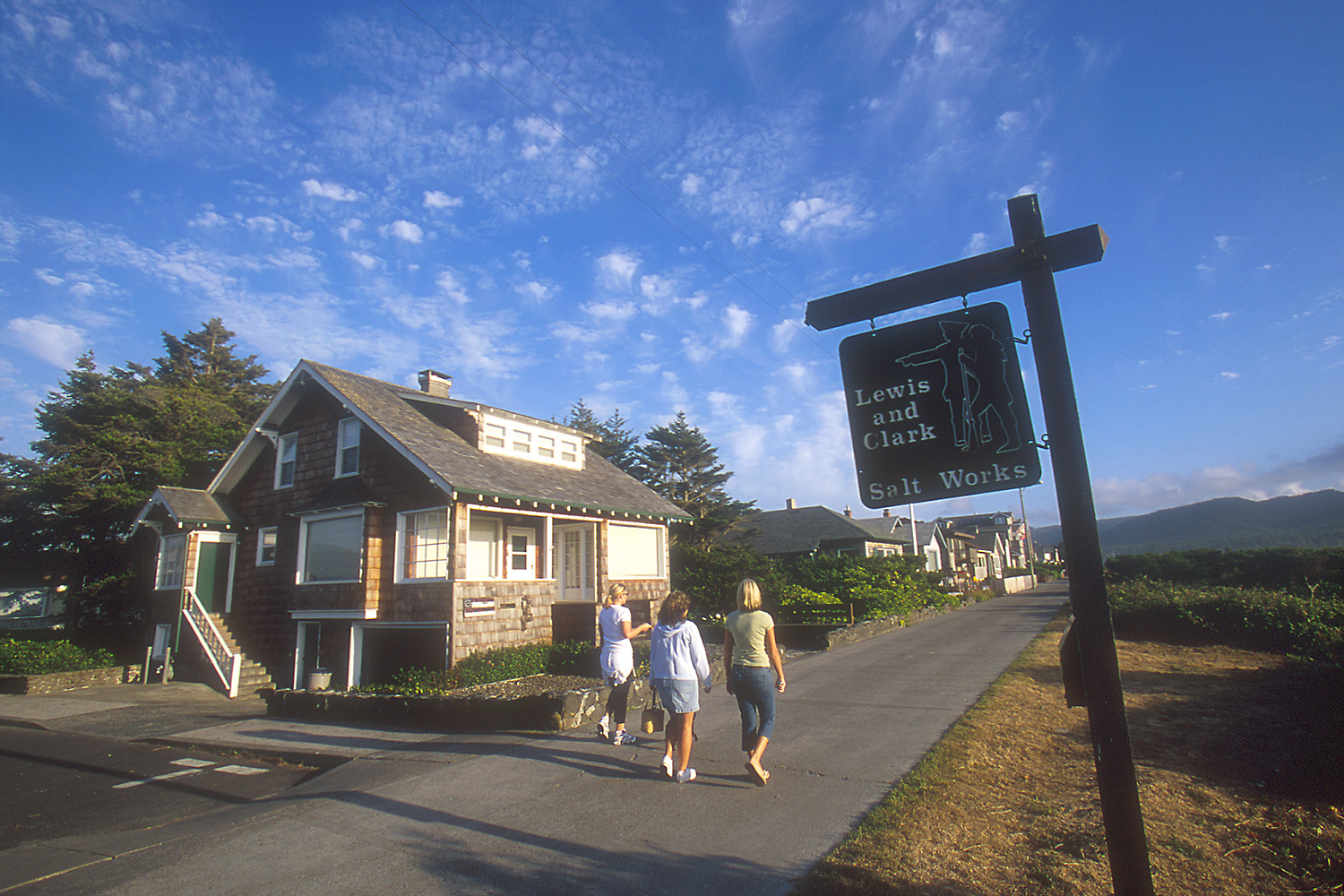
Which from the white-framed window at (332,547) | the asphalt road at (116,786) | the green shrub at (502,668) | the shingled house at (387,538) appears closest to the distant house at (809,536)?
the shingled house at (387,538)

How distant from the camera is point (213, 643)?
18141mm

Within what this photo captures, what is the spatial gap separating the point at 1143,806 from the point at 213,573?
21.7 m

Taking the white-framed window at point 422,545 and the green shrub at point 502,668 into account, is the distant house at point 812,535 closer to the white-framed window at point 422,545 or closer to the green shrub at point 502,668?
the green shrub at point 502,668

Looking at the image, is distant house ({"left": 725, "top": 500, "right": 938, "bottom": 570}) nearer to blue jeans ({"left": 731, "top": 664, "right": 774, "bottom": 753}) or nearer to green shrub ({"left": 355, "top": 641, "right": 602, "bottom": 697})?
green shrub ({"left": 355, "top": 641, "right": 602, "bottom": 697})

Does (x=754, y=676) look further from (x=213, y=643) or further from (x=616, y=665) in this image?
(x=213, y=643)

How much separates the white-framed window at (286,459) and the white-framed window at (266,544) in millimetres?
1257

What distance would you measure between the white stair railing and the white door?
8.11m

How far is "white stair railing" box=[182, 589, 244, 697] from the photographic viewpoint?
17.0 m

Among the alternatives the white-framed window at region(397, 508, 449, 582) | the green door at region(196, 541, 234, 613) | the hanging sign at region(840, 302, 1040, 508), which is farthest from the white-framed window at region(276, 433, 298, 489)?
the hanging sign at region(840, 302, 1040, 508)

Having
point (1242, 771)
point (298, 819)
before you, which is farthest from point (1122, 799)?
point (298, 819)

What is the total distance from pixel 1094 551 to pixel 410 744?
849 cm

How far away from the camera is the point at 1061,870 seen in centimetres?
424

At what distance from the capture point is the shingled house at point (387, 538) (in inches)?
599

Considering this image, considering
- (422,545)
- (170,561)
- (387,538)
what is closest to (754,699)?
(422,545)
